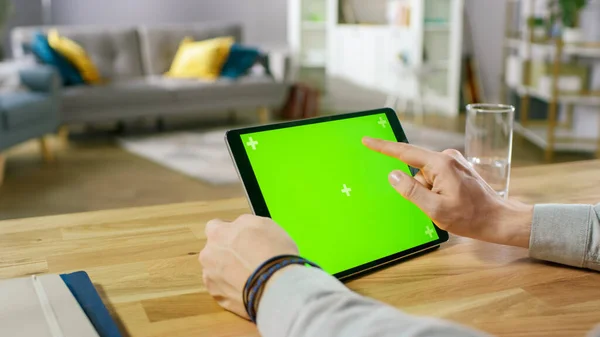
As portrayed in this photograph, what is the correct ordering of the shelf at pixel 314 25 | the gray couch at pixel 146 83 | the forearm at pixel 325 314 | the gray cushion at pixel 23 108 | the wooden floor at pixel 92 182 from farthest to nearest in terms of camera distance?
the shelf at pixel 314 25
the gray couch at pixel 146 83
the gray cushion at pixel 23 108
the wooden floor at pixel 92 182
the forearm at pixel 325 314

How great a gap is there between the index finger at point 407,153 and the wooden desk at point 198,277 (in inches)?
4.8

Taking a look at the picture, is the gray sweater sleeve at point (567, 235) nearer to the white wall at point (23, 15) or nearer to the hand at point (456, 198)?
the hand at point (456, 198)

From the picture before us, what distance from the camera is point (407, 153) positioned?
2.42ft

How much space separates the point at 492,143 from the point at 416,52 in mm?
5320

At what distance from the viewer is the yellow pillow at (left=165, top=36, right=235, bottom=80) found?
529 cm

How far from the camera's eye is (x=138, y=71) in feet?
17.8

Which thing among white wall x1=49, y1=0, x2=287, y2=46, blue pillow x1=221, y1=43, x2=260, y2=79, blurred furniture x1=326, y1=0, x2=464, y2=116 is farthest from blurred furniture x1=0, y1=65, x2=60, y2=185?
blurred furniture x1=326, y1=0, x2=464, y2=116

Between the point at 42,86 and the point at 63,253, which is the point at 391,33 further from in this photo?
the point at 63,253

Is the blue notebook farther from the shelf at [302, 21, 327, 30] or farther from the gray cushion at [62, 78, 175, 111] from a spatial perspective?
the shelf at [302, 21, 327, 30]

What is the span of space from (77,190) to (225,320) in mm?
3152

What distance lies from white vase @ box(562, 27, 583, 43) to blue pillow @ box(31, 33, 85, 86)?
3427 millimetres

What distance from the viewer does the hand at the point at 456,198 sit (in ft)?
2.41

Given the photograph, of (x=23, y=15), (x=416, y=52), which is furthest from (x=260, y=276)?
(x=23, y=15)

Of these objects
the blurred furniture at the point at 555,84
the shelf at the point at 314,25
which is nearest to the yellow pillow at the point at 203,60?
the shelf at the point at 314,25
